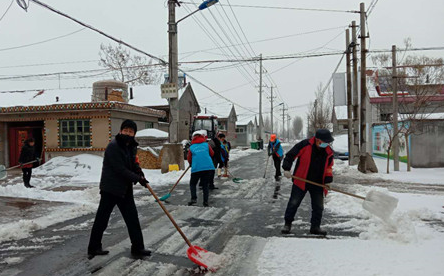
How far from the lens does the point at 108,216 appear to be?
4250 millimetres

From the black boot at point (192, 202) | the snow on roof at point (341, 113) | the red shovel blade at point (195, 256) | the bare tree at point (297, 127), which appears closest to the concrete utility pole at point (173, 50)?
the black boot at point (192, 202)

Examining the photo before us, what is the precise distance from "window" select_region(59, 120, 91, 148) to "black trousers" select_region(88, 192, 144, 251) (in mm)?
12666

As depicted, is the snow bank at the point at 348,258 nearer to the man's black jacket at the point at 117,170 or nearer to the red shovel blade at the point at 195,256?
the red shovel blade at the point at 195,256

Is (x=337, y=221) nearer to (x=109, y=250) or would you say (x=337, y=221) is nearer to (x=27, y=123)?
(x=109, y=250)

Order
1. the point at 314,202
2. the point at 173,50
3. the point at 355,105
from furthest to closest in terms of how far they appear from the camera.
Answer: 1. the point at 355,105
2. the point at 173,50
3. the point at 314,202

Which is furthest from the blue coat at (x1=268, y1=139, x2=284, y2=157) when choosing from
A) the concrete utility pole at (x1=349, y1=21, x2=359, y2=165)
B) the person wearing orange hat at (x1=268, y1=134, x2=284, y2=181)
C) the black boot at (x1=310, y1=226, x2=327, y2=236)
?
the black boot at (x1=310, y1=226, x2=327, y2=236)

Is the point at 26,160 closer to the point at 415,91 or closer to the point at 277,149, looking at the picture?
the point at 277,149

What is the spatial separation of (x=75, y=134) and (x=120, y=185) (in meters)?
13.4

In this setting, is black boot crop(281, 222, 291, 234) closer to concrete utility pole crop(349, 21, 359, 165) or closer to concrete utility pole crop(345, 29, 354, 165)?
concrete utility pole crop(349, 21, 359, 165)

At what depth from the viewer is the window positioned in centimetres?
1591

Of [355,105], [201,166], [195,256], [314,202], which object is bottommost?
[195,256]

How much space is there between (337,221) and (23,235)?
17.2 ft

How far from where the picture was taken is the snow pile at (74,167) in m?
→ 14.0

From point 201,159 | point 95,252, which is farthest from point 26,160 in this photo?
point 95,252
